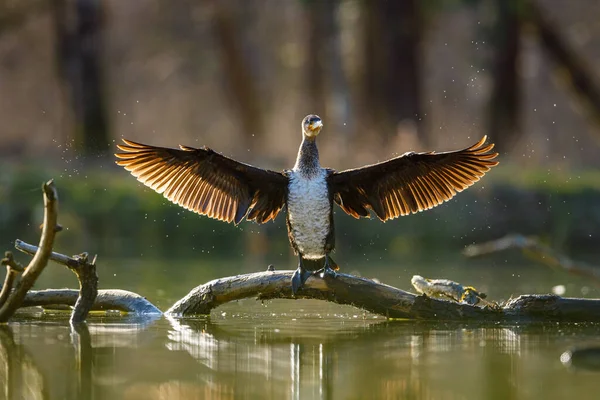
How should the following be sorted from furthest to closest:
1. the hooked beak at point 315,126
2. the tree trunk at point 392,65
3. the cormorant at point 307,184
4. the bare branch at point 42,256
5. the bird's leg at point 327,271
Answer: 1. the tree trunk at point 392,65
2. the hooked beak at point 315,126
3. the cormorant at point 307,184
4. the bird's leg at point 327,271
5. the bare branch at point 42,256

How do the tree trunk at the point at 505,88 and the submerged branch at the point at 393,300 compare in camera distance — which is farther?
the tree trunk at the point at 505,88

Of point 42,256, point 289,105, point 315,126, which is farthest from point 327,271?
point 289,105

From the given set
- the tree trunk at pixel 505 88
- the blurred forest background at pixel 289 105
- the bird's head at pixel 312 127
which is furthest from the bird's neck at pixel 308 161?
the tree trunk at pixel 505 88

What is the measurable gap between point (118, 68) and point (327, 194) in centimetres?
3011

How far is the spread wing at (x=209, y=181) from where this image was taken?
28.7 ft

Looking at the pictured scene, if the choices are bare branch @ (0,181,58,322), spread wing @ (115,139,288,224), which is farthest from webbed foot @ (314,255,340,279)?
bare branch @ (0,181,58,322)

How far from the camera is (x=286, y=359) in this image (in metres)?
7.43

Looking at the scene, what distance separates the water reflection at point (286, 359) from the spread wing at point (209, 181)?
0.87 meters

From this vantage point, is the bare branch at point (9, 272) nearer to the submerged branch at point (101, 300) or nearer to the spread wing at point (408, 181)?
the submerged branch at point (101, 300)

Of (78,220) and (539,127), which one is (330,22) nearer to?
(78,220)

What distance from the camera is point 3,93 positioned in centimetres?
3422

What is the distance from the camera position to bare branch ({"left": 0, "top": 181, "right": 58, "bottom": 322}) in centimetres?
700

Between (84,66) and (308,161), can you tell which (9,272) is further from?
(84,66)

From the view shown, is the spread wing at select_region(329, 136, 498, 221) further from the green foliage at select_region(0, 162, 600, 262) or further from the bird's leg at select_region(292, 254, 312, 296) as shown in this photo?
the green foliage at select_region(0, 162, 600, 262)
